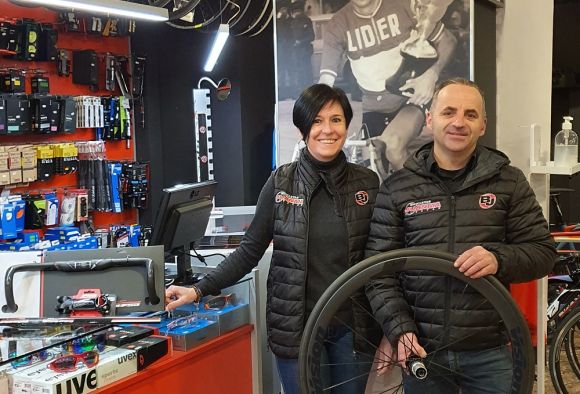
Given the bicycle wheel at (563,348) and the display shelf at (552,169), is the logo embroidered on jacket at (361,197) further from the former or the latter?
the bicycle wheel at (563,348)

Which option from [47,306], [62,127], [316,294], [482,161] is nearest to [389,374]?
[316,294]

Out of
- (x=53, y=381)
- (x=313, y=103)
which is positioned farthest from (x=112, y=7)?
(x=53, y=381)

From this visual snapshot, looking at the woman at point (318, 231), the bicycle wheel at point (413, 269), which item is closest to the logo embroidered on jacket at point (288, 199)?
the woman at point (318, 231)

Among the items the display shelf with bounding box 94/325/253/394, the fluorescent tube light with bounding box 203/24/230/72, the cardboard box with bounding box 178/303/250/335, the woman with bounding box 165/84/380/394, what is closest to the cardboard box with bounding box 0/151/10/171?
the fluorescent tube light with bounding box 203/24/230/72

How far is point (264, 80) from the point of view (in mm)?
7105

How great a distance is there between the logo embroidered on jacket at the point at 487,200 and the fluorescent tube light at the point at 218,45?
12.4ft

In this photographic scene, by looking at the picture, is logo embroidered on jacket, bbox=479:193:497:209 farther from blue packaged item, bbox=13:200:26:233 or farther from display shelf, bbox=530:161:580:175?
blue packaged item, bbox=13:200:26:233

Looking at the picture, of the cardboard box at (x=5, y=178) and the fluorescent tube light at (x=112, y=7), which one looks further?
the cardboard box at (x=5, y=178)

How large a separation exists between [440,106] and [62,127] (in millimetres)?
4249

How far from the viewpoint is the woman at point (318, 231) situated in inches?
77.6

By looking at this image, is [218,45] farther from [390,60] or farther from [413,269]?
[413,269]

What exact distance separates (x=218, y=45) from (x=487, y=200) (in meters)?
4.23

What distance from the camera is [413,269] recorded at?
1624 mm

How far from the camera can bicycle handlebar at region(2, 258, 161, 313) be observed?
2.20m
